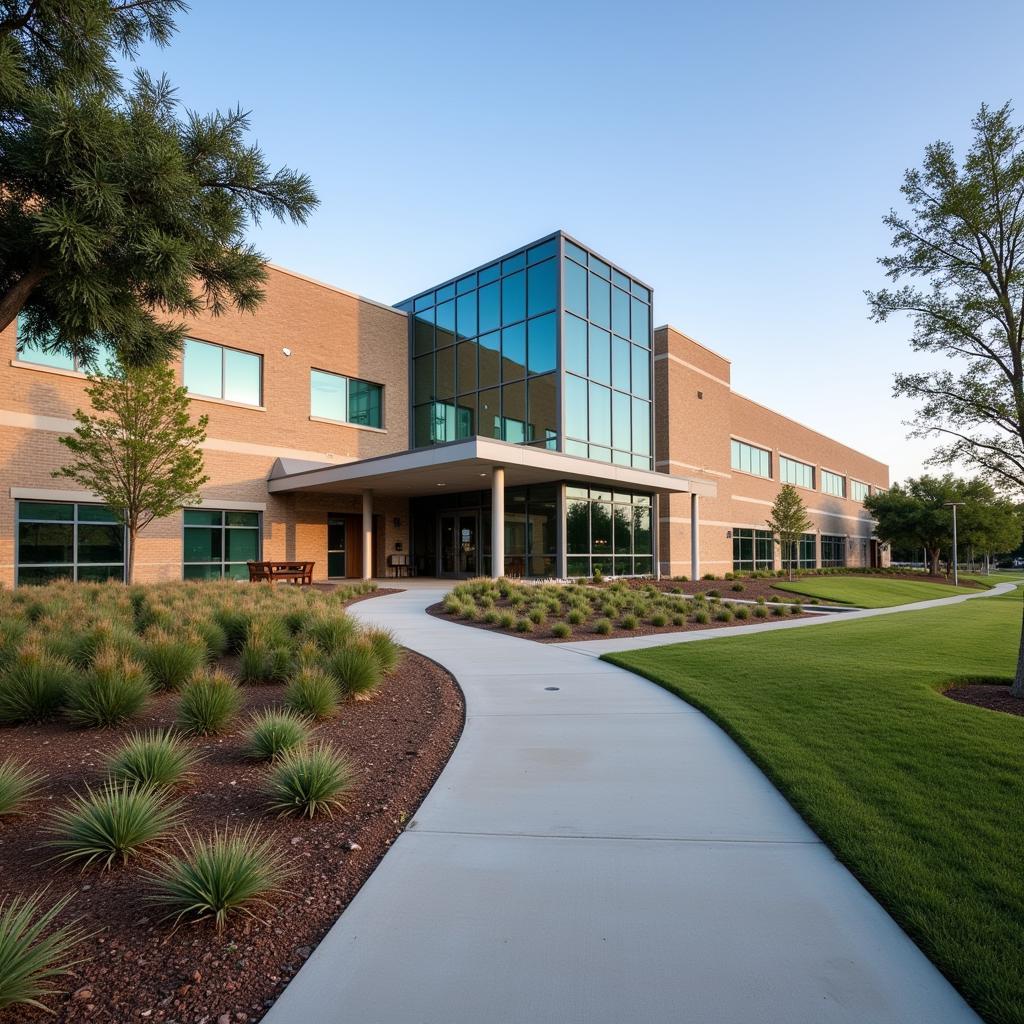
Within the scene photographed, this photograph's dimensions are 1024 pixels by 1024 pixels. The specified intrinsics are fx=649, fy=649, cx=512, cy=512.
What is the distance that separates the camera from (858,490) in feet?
207

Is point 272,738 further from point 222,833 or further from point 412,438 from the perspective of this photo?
point 412,438

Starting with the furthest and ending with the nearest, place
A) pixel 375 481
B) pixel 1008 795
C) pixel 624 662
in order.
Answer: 1. pixel 375 481
2. pixel 624 662
3. pixel 1008 795

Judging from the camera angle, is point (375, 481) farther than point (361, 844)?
Yes

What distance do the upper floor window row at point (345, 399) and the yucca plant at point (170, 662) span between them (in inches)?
758

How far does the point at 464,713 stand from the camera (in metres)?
6.49

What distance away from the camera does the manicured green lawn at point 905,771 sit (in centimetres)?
279

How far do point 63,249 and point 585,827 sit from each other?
535cm

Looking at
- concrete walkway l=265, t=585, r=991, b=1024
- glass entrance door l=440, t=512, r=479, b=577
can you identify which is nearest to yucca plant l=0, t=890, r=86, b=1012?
concrete walkway l=265, t=585, r=991, b=1024

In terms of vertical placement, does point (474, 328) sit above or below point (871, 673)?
above

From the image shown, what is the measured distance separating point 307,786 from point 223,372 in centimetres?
2163

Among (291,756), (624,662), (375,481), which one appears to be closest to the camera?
(291,756)

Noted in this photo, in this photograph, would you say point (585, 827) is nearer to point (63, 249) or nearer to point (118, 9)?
point (63, 249)

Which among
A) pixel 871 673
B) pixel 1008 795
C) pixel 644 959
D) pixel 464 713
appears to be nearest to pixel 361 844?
pixel 644 959

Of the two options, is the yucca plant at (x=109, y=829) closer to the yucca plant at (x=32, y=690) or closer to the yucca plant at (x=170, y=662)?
the yucca plant at (x=32, y=690)
